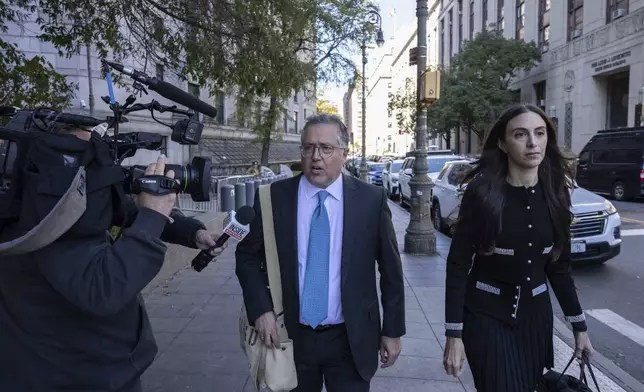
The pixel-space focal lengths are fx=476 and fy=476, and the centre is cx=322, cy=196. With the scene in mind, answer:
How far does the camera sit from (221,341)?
4.54 meters

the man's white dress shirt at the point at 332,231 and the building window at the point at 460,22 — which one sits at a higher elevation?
the building window at the point at 460,22

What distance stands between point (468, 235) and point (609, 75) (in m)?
29.4

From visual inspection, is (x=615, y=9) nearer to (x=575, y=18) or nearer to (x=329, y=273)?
(x=575, y=18)

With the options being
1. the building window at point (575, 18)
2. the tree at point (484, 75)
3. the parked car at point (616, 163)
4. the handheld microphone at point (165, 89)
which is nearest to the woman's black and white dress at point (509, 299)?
the handheld microphone at point (165, 89)

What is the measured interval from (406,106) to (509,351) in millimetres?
43487

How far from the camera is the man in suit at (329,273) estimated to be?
2.32 m

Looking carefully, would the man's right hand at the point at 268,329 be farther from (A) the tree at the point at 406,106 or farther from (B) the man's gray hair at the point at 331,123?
(A) the tree at the point at 406,106

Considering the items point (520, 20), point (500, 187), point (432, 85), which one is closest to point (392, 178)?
point (432, 85)

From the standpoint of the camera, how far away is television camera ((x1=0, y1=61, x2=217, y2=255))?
4.60 feet

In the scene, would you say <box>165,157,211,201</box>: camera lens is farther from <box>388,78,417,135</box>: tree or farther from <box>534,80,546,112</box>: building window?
<box>388,78,417,135</box>: tree

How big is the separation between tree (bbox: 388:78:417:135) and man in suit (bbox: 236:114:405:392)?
41.9 metres

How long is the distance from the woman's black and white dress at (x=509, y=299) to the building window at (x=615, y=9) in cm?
2688

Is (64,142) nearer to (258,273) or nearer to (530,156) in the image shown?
(258,273)

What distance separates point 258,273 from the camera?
2443 mm
